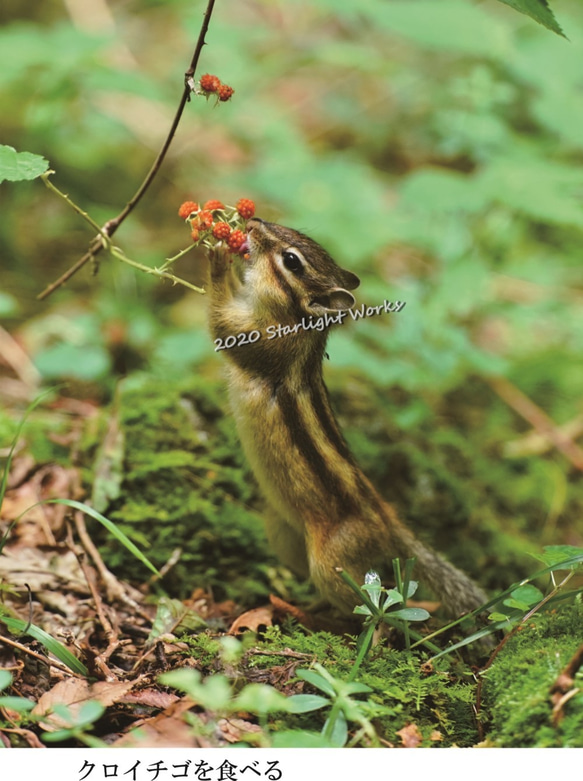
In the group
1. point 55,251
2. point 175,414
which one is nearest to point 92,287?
point 55,251

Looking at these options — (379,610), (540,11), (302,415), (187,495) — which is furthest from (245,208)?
(187,495)

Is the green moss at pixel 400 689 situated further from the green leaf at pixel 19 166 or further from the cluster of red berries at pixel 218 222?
the green leaf at pixel 19 166

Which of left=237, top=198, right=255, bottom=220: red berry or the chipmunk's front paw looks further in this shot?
the chipmunk's front paw

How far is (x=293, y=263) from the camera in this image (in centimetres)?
343

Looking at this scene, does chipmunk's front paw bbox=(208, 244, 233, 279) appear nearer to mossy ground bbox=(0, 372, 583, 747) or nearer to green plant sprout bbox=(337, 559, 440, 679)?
mossy ground bbox=(0, 372, 583, 747)

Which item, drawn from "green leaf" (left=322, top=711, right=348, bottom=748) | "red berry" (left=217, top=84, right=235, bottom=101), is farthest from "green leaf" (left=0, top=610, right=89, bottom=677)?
"red berry" (left=217, top=84, right=235, bottom=101)

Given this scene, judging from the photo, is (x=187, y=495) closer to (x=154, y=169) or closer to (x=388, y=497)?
(x=388, y=497)

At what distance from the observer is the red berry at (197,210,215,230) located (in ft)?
9.55

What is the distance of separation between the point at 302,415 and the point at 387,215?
3797mm

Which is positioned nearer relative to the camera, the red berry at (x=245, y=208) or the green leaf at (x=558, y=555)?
the green leaf at (x=558, y=555)

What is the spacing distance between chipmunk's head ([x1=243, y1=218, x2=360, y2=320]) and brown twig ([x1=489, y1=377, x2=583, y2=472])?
3.25 m

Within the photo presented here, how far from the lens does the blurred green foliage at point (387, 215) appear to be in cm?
532

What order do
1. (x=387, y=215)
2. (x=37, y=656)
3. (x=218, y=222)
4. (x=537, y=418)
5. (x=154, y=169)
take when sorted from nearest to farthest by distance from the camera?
(x=37, y=656) < (x=154, y=169) < (x=218, y=222) < (x=537, y=418) < (x=387, y=215)

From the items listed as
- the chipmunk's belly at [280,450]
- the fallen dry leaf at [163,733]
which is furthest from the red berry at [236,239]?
the fallen dry leaf at [163,733]
